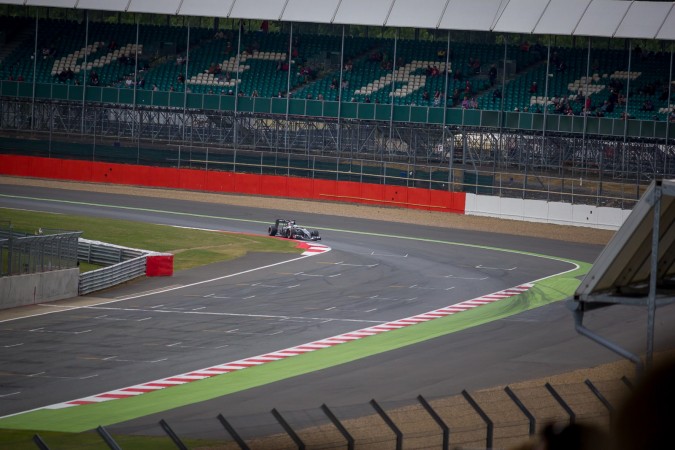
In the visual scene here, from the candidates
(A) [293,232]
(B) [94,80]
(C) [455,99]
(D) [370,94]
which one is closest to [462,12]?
(C) [455,99]

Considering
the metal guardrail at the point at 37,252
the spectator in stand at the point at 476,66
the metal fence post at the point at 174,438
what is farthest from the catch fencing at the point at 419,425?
the spectator in stand at the point at 476,66

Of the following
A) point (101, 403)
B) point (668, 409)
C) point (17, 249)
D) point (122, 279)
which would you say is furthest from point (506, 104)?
point (668, 409)

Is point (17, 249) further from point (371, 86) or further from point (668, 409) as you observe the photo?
point (371, 86)

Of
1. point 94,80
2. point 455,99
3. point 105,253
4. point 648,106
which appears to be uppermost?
point 94,80

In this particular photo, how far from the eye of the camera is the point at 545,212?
48969 mm

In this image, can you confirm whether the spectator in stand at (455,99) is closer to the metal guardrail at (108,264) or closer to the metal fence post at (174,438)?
the metal guardrail at (108,264)

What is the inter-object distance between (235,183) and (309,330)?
98.2 ft

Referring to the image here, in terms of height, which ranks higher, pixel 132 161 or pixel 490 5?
pixel 490 5

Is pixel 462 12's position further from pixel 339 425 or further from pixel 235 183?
pixel 339 425

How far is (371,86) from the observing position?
61.7 metres

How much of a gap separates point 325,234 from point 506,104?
17145 mm

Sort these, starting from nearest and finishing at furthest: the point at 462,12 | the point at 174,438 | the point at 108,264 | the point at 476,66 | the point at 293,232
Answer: the point at 174,438, the point at 108,264, the point at 293,232, the point at 462,12, the point at 476,66

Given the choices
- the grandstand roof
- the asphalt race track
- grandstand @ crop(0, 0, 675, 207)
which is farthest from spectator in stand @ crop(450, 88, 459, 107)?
the asphalt race track

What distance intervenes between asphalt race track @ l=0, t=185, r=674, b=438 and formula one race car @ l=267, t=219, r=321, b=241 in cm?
74
